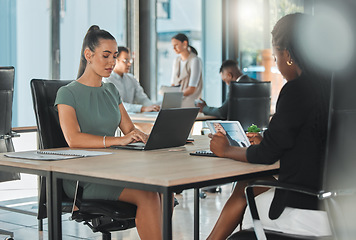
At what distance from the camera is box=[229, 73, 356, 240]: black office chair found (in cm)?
183

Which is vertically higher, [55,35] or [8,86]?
[55,35]

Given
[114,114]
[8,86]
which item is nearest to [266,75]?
[8,86]

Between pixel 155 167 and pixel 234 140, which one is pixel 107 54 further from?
pixel 155 167

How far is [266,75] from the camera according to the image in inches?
370

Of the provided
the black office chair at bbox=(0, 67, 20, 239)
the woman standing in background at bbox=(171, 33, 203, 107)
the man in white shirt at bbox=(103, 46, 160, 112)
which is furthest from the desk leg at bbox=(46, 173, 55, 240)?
the woman standing in background at bbox=(171, 33, 203, 107)

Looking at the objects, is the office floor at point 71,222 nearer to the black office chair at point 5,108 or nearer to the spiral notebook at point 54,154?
the black office chair at point 5,108

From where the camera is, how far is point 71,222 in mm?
4508

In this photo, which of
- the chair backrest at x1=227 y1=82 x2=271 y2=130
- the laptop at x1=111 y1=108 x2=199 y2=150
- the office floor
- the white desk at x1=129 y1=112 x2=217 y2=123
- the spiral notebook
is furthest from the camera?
the white desk at x1=129 y1=112 x2=217 y2=123

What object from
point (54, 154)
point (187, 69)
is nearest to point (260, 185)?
point (54, 154)

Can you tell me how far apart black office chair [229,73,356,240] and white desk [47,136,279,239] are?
0.20 m

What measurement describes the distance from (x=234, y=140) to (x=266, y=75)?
272 inches

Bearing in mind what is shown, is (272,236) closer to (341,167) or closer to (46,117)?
(341,167)

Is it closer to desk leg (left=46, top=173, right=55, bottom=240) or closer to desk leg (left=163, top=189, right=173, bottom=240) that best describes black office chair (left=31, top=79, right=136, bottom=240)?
desk leg (left=46, top=173, right=55, bottom=240)

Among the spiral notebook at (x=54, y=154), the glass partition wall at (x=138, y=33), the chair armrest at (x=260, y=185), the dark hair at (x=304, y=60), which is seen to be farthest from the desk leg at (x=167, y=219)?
the glass partition wall at (x=138, y=33)
